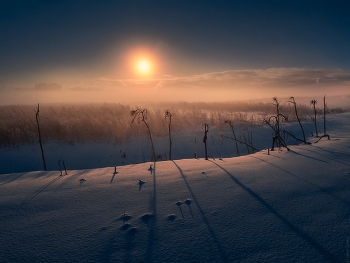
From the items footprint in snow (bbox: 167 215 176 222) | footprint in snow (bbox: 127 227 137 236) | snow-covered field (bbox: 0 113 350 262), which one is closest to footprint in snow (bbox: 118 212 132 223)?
snow-covered field (bbox: 0 113 350 262)

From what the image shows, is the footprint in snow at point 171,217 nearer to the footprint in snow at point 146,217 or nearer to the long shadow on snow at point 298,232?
the footprint in snow at point 146,217

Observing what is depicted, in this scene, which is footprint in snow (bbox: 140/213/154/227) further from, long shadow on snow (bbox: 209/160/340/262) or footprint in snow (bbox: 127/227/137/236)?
long shadow on snow (bbox: 209/160/340/262)

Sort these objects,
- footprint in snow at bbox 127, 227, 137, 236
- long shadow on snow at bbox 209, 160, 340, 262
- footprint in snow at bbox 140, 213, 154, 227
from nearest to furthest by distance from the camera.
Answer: long shadow on snow at bbox 209, 160, 340, 262 → footprint in snow at bbox 127, 227, 137, 236 → footprint in snow at bbox 140, 213, 154, 227

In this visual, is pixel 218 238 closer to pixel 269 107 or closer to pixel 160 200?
pixel 160 200

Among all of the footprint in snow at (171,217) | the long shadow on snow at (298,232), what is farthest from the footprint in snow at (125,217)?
the long shadow on snow at (298,232)

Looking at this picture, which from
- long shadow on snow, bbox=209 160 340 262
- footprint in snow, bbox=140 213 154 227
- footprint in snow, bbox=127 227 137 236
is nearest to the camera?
long shadow on snow, bbox=209 160 340 262

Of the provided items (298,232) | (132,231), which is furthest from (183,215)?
(298,232)

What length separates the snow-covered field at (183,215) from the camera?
1.13 metres

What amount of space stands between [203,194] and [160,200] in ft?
1.13

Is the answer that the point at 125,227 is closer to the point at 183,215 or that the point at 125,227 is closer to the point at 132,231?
the point at 132,231

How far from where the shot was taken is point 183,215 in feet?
4.83

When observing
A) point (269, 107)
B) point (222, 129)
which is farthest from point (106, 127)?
point (269, 107)

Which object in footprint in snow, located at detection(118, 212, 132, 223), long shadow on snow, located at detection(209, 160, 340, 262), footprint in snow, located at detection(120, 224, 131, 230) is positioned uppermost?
footprint in snow, located at detection(118, 212, 132, 223)

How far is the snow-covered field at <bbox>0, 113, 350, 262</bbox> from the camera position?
3.69 ft
